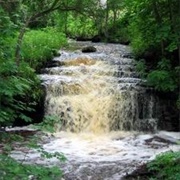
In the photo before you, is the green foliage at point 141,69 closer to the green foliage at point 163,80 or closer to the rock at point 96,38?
the green foliage at point 163,80

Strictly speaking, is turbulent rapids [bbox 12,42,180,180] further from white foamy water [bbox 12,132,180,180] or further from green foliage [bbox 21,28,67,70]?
green foliage [bbox 21,28,67,70]

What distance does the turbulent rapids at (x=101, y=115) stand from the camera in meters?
8.16

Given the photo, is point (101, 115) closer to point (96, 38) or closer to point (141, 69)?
point (141, 69)

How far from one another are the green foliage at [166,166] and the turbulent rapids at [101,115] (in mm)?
954

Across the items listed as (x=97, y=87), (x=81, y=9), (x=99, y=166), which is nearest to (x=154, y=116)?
(x=97, y=87)

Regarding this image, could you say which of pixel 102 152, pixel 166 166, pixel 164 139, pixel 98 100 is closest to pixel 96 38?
pixel 98 100

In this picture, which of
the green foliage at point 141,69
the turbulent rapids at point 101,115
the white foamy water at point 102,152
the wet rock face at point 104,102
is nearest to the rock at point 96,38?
the turbulent rapids at point 101,115

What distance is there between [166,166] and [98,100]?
5.41 meters

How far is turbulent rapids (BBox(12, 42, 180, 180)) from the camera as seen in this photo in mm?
8156

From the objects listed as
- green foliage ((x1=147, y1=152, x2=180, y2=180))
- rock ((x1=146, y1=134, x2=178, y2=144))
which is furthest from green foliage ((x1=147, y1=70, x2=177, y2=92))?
green foliage ((x1=147, y1=152, x2=180, y2=180))

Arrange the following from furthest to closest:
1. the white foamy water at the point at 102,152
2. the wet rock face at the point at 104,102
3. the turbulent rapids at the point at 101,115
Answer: the wet rock face at the point at 104,102 < the turbulent rapids at the point at 101,115 < the white foamy water at the point at 102,152

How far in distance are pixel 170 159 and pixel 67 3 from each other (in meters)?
5.35

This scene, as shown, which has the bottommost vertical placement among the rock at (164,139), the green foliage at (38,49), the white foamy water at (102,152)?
the white foamy water at (102,152)

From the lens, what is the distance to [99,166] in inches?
288
